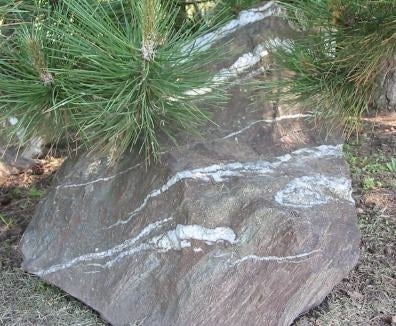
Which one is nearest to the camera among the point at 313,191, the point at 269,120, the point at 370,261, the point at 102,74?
the point at 102,74

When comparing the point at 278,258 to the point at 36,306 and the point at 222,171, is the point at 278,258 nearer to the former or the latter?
the point at 222,171

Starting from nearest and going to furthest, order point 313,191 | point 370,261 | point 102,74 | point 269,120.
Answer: point 102,74, point 313,191, point 269,120, point 370,261

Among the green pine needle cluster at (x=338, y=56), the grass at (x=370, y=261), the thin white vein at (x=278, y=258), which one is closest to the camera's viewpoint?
the green pine needle cluster at (x=338, y=56)

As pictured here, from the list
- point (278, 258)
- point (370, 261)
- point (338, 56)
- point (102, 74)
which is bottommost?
point (370, 261)

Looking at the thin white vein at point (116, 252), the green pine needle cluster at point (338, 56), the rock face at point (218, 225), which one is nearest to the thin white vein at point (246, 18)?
the rock face at point (218, 225)

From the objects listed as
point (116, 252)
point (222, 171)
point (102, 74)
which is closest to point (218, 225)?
point (222, 171)

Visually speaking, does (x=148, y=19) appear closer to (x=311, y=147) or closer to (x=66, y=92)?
(x=66, y=92)

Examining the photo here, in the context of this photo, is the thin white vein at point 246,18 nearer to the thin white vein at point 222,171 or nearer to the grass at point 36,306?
the thin white vein at point 222,171

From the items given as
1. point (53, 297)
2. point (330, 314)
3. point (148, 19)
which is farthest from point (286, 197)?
point (53, 297)

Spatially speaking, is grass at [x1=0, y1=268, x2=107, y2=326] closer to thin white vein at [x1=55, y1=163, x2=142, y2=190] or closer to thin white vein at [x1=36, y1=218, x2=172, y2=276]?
thin white vein at [x1=36, y1=218, x2=172, y2=276]

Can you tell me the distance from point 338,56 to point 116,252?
578 millimetres

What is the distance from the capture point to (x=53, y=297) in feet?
4.23

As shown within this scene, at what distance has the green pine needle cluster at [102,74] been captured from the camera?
95 cm

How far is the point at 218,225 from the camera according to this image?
1.08 m
